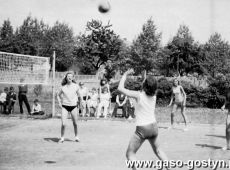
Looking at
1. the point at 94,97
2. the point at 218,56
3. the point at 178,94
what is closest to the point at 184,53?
the point at 218,56

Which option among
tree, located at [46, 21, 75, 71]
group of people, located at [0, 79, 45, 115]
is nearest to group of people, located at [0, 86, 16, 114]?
group of people, located at [0, 79, 45, 115]

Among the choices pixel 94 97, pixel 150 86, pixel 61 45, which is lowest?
pixel 94 97

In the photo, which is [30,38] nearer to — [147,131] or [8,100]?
[8,100]

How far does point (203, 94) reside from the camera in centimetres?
2234

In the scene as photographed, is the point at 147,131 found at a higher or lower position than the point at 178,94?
lower

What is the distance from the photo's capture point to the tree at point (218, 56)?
41562mm

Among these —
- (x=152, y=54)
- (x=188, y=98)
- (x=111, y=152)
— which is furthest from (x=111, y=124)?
(x=152, y=54)

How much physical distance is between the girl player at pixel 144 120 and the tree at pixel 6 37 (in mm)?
47928

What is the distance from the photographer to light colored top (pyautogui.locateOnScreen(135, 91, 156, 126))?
5.27 metres

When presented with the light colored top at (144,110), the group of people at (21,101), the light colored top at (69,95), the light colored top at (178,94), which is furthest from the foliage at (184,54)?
the light colored top at (144,110)

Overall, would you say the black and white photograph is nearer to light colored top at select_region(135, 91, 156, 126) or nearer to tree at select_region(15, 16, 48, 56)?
light colored top at select_region(135, 91, 156, 126)

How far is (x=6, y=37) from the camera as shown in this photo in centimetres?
5194

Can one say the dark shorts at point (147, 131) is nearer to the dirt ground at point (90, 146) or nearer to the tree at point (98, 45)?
the dirt ground at point (90, 146)

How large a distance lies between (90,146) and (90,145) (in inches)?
5.6
